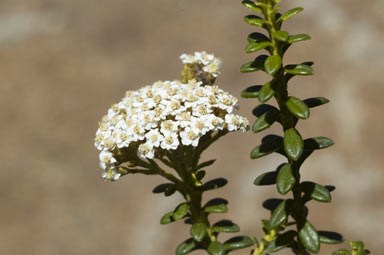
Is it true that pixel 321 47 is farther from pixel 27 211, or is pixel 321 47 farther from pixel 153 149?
pixel 153 149

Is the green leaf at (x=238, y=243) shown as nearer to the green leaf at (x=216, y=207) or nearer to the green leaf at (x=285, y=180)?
the green leaf at (x=216, y=207)

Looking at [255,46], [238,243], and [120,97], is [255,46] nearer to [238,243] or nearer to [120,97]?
[238,243]

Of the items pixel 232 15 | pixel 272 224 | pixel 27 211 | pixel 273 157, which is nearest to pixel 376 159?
pixel 273 157

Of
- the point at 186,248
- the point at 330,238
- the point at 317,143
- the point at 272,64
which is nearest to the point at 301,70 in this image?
the point at 272,64

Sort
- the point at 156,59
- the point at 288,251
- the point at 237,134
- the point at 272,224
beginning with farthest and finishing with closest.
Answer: the point at 156,59
the point at 237,134
the point at 288,251
the point at 272,224

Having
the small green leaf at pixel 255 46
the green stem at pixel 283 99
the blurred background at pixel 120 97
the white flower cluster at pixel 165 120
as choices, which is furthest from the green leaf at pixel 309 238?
the blurred background at pixel 120 97

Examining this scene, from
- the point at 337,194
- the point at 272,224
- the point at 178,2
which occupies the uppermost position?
the point at 178,2

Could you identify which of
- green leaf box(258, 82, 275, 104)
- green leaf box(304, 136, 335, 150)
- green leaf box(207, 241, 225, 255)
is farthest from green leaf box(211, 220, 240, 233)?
green leaf box(258, 82, 275, 104)
